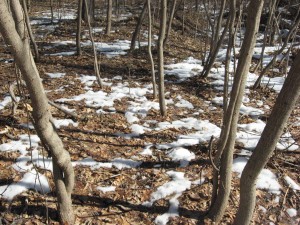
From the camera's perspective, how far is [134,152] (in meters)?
4.57

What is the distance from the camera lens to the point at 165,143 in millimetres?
4836

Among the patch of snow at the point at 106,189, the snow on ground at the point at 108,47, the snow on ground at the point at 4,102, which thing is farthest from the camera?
the snow on ground at the point at 108,47

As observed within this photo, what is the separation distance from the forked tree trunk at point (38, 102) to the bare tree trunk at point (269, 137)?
1739 mm

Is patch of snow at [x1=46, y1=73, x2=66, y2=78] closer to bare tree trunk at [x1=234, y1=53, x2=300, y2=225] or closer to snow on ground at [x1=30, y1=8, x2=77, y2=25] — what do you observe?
bare tree trunk at [x1=234, y1=53, x2=300, y2=225]

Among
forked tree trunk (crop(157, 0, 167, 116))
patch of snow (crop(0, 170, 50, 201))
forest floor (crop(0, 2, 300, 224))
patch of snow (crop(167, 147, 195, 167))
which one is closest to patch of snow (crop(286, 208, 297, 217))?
forest floor (crop(0, 2, 300, 224))

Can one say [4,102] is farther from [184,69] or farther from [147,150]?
[184,69]

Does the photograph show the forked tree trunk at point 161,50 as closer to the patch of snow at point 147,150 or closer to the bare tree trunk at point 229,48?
the patch of snow at point 147,150

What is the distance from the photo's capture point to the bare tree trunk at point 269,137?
2.13m

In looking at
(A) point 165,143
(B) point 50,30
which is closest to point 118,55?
(B) point 50,30

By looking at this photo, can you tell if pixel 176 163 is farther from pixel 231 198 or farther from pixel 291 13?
pixel 291 13

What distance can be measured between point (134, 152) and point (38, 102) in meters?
2.26

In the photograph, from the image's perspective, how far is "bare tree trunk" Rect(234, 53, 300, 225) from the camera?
2127 millimetres

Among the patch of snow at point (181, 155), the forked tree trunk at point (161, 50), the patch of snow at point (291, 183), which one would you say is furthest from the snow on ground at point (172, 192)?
the forked tree trunk at point (161, 50)

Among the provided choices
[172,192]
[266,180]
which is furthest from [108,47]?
[266,180]
